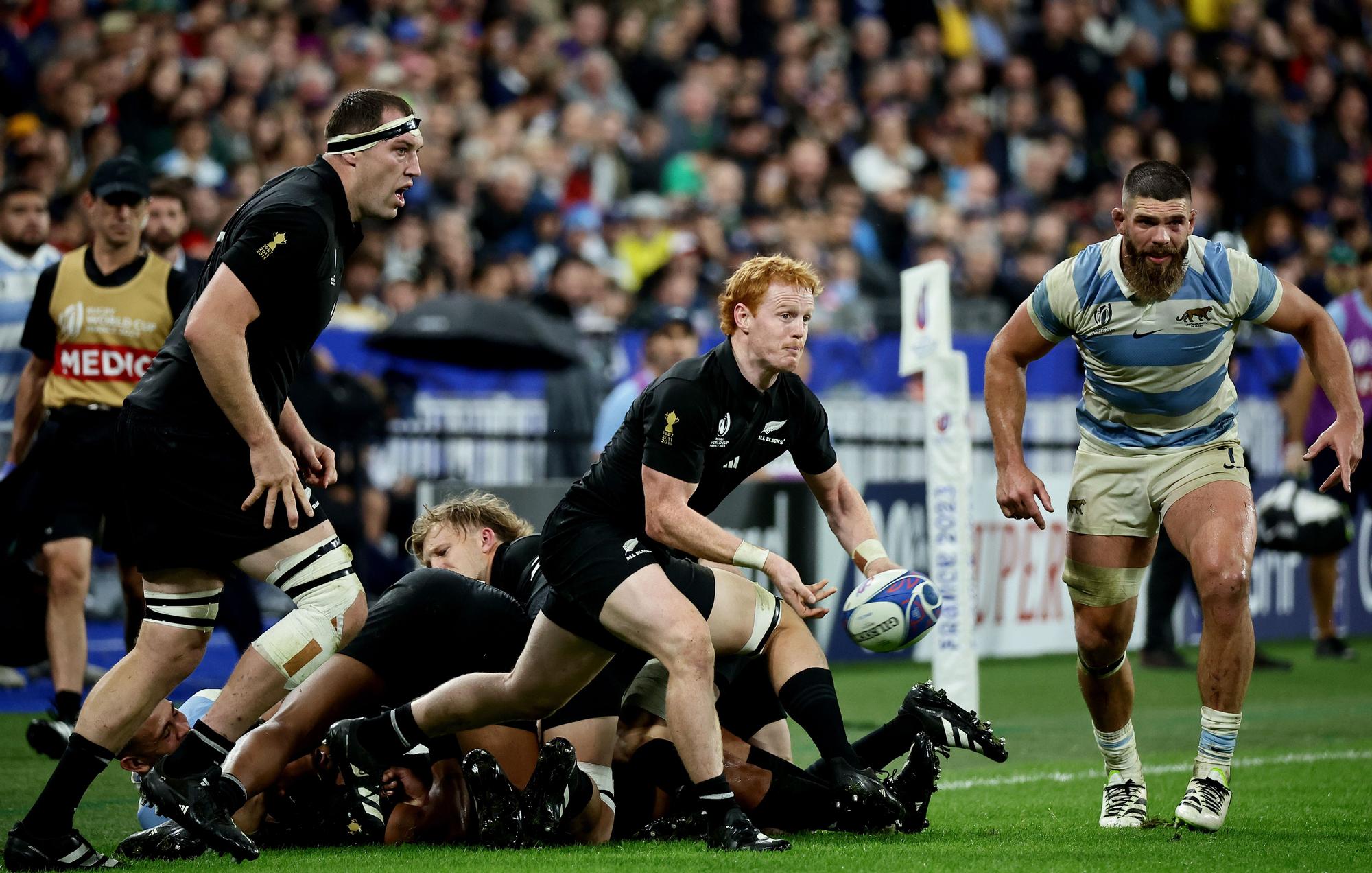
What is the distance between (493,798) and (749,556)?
118 centimetres

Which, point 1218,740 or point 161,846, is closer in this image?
point 161,846

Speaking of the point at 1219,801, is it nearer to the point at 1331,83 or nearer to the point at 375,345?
the point at 375,345

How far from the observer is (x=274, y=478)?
535 cm

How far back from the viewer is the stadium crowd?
1438 centimetres

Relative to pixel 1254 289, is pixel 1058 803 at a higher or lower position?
lower

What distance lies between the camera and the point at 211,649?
1145 cm

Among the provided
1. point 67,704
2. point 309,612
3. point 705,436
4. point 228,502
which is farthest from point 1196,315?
point 67,704

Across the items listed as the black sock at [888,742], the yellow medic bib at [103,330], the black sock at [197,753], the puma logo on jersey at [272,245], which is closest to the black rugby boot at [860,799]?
the black sock at [888,742]

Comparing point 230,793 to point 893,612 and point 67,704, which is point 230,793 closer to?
point 893,612

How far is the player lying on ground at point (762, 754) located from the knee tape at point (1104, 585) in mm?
632

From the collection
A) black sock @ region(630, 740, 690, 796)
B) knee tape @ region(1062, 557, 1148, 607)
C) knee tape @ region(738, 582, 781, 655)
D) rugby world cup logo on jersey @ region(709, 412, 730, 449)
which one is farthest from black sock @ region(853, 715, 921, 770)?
rugby world cup logo on jersey @ region(709, 412, 730, 449)

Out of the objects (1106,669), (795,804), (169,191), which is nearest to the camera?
(795,804)

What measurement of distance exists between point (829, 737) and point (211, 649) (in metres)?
6.40

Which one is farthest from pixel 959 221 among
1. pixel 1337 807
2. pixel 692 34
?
pixel 1337 807
